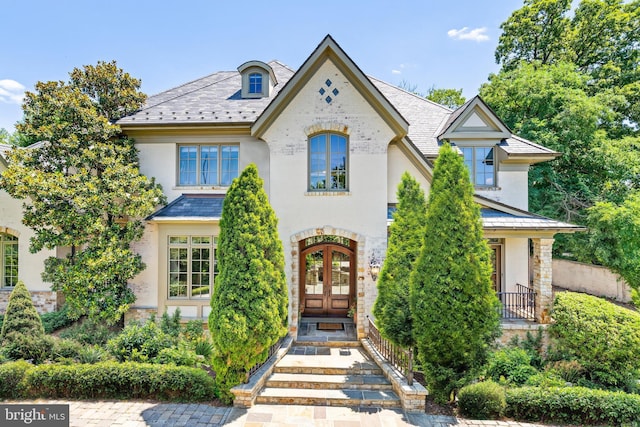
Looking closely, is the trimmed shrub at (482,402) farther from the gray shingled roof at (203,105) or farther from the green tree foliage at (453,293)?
the gray shingled roof at (203,105)

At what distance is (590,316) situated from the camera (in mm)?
8773

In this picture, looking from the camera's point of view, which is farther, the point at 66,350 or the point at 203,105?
the point at 203,105

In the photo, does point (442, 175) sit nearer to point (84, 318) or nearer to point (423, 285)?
point (423, 285)

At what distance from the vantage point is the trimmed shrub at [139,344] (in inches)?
326

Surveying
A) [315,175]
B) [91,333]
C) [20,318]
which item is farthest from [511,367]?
[20,318]

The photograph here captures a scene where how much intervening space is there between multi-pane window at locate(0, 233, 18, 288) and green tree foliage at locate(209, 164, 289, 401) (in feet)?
36.3

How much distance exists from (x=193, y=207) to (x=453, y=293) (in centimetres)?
892

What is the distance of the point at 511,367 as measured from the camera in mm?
8453

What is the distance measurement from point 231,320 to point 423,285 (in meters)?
4.50

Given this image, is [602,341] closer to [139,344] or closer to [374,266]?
[374,266]

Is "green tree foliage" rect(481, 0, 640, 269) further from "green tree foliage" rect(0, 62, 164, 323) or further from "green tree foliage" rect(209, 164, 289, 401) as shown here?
"green tree foliage" rect(0, 62, 164, 323)

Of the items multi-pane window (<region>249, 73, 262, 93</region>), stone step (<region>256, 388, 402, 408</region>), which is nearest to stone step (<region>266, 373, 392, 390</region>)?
stone step (<region>256, 388, 402, 408</region>)

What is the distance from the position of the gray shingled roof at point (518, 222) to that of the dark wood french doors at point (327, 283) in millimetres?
5333

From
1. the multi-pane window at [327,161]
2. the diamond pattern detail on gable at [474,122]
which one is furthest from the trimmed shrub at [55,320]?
the diamond pattern detail on gable at [474,122]
